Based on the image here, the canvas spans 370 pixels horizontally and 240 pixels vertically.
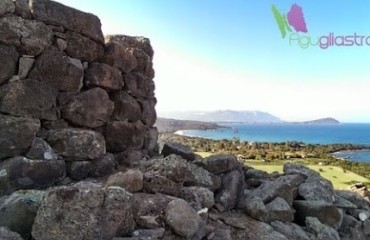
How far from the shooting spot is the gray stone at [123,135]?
10570mm

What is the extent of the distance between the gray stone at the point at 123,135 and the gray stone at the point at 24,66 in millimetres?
2681

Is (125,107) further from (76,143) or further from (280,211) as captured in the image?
(280,211)

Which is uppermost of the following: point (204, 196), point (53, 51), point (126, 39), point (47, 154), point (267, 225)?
point (126, 39)

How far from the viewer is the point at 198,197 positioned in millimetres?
8531

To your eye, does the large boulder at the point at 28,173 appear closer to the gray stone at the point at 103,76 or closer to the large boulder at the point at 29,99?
the large boulder at the point at 29,99

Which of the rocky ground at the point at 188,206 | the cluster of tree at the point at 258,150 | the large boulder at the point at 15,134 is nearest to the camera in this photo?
the rocky ground at the point at 188,206

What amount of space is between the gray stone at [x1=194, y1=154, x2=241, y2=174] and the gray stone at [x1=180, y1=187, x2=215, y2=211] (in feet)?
4.12

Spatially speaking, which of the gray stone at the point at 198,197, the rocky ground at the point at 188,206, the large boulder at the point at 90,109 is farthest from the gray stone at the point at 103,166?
the gray stone at the point at 198,197

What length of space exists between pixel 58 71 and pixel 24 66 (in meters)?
0.79

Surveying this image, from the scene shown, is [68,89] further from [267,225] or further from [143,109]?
[267,225]

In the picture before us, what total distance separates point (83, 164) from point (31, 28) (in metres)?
3.44

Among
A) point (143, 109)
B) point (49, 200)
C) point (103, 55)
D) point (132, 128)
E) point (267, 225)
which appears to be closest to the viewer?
point (49, 200)

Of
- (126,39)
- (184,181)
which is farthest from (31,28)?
(184,181)

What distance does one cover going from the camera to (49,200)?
239 inches
